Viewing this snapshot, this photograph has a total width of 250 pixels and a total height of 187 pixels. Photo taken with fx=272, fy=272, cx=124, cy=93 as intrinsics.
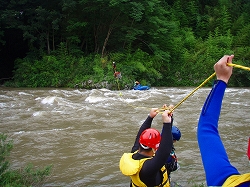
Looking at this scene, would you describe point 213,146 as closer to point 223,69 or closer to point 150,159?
point 223,69

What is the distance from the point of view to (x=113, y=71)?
1934 cm

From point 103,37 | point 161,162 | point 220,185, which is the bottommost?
point 161,162

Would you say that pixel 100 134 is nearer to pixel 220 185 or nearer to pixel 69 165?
pixel 69 165

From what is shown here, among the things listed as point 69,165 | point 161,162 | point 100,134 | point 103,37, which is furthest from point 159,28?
point 161,162

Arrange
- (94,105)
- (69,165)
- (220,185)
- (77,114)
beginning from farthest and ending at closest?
(94,105) < (77,114) < (69,165) < (220,185)

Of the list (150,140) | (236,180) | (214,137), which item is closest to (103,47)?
(150,140)

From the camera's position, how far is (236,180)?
109cm

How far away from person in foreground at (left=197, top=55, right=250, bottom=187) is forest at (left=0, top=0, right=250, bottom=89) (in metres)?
16.9

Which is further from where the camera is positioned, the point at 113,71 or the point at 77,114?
the point at 113,71

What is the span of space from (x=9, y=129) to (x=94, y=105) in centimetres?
417

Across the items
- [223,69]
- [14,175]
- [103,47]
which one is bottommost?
[14,175]

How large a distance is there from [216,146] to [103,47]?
67.2ft

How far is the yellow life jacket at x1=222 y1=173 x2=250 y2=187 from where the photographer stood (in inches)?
41.8

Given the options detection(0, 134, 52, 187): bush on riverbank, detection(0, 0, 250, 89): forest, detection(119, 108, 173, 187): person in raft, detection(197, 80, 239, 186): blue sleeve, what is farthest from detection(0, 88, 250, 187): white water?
detection(0, 0, 250, 89): forest
